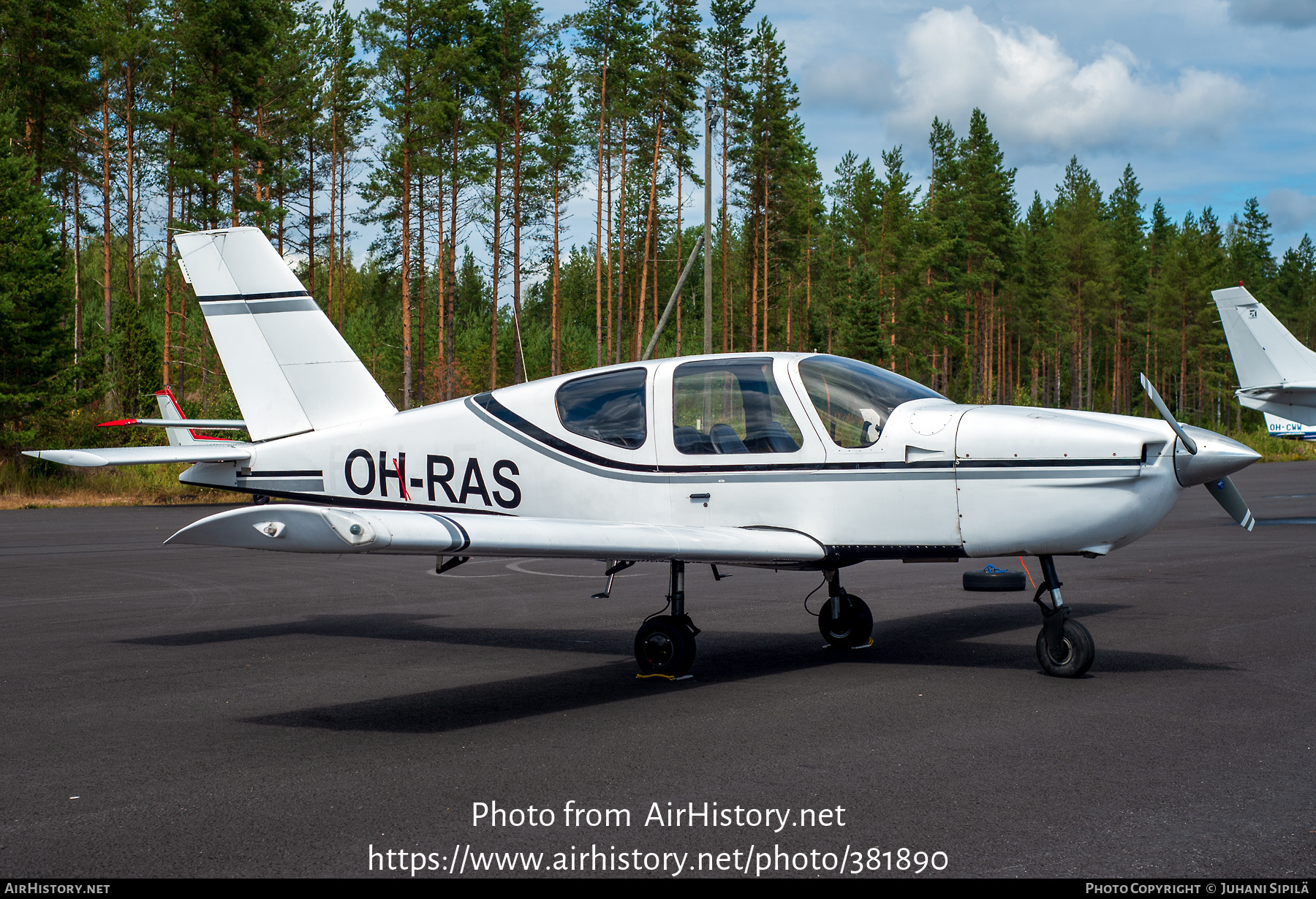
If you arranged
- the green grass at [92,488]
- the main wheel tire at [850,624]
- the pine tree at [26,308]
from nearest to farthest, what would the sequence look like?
the main wheel tire at [850,624]
the green grass at [92,488]
the pine tree at [26,308]

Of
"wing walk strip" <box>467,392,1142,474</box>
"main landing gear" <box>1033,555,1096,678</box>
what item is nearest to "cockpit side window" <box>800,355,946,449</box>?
"wing walk strip" <box>467,392,1142,474</box>

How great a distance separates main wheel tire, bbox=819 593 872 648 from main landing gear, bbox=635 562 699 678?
1.45m

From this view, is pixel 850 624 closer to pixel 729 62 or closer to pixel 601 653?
Result: pixel 601 653

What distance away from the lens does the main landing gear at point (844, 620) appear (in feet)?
26.3

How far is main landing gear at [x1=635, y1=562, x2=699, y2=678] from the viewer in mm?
6957

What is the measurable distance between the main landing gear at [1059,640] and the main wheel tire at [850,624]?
4.66 feet

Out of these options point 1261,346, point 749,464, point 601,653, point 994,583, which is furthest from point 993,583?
point 1261,346

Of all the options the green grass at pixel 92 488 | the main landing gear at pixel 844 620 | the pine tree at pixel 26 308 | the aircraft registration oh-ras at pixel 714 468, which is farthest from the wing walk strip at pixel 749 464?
the pine tree at pixel 26 308

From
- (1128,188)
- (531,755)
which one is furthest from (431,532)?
(1128,188)

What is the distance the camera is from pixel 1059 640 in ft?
22.4

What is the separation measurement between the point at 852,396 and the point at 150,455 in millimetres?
5199

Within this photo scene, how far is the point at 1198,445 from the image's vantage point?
20.7 feet

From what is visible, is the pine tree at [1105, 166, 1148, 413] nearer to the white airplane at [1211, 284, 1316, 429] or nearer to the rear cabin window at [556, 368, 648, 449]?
the white airplane at [1211, 284, 1316, 429]

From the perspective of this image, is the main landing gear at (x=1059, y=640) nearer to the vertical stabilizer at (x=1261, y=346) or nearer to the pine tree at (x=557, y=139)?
the vertical stabilizer at (x=1261, y=346)
